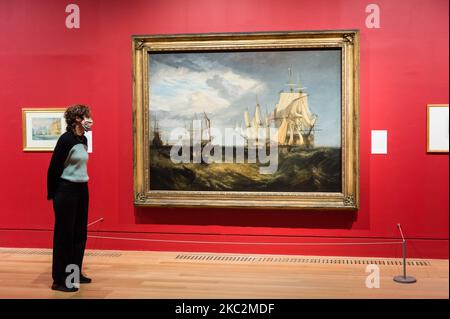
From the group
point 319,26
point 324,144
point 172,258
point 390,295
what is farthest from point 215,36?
point 390,295

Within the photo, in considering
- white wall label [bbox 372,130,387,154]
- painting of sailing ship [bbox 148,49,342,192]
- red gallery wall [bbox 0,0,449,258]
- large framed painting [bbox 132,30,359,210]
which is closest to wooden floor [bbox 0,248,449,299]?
red gallery wall [bbox 0,0,449,258]

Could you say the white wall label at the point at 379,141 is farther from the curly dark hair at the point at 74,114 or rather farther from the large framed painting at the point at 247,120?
the curly dark hair at the point at 74,114

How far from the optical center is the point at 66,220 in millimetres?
5957

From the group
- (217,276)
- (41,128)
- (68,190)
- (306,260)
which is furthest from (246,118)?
(41,128)

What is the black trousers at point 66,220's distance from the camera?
19.5ft

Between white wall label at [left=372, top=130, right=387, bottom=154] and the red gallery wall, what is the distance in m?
0.07

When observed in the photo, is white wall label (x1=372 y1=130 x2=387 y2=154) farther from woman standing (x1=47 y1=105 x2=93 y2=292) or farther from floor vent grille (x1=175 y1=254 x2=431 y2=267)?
woman standing (x1=47 y1=105 x2=93 y2=292)

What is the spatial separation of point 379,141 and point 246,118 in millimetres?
1830

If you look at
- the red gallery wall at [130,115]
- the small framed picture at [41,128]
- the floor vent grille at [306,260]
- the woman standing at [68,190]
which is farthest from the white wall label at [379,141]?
the small framed picture at [41,128]

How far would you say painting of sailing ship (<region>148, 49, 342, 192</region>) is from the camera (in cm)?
750

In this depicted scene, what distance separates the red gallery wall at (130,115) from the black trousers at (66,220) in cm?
188

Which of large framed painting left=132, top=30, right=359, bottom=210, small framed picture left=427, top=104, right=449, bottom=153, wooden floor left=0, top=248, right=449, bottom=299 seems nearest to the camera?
wooden floor left=0, top=248, right=449, bottom=299

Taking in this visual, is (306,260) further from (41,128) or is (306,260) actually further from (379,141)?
(41,128)

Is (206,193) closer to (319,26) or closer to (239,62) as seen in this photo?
(239,62)
